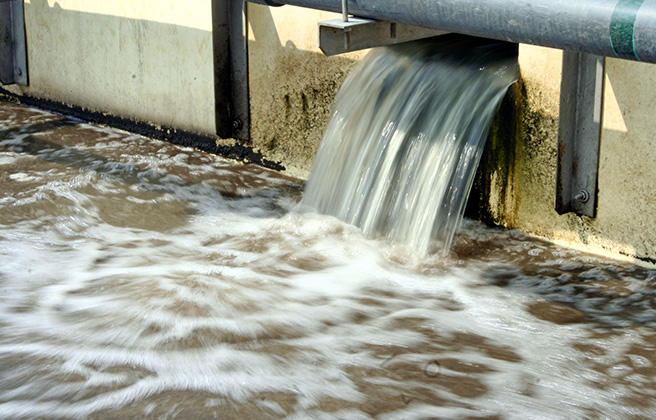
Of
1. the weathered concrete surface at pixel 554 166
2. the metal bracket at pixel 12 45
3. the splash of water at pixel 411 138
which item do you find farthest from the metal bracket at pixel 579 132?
the metal bracket at pixel 12 45

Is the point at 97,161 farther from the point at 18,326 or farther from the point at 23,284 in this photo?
the point at 18,326

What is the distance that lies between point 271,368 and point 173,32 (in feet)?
11.7

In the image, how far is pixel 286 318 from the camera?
3.62 metres

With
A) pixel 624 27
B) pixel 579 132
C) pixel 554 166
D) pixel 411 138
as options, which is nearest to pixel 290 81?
pixel 411 138

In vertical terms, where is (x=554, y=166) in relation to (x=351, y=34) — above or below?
below

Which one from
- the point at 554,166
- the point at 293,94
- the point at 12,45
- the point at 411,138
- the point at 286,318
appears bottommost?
the point at 286,318

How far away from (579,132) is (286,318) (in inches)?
69.9

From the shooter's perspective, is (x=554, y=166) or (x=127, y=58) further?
(x=127, y=58)

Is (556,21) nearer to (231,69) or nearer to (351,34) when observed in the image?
(351,34)

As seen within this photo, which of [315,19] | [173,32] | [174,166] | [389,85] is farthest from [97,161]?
[389,85]

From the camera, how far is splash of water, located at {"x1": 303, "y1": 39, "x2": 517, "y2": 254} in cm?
449

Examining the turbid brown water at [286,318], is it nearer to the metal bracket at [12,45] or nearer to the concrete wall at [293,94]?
the concrete wall at [293,94]

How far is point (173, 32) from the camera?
6105mm

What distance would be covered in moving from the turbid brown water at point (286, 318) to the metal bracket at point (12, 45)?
250 cm
